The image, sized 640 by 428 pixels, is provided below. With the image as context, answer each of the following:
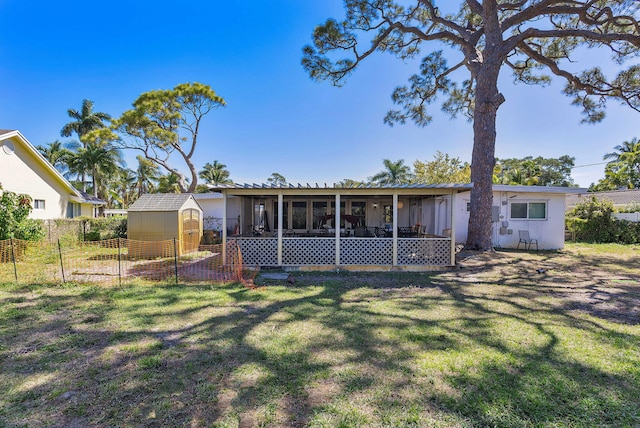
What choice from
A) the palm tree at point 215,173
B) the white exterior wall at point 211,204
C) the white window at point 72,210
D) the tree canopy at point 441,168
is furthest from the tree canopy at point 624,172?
the white window at point 72,210

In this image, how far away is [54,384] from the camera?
2869mm

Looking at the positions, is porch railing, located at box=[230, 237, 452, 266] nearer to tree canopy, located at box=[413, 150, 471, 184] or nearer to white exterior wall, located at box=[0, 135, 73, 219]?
white exterior wall, located at box=[0, 135, 73, 219]

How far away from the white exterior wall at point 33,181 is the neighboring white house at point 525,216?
2009 centimetres

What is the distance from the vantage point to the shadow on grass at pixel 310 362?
2.44 m

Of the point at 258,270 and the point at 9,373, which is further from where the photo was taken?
the point at 258,270

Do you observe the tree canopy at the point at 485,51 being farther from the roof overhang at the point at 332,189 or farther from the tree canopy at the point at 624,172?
the tree canopy at the point at 624,172

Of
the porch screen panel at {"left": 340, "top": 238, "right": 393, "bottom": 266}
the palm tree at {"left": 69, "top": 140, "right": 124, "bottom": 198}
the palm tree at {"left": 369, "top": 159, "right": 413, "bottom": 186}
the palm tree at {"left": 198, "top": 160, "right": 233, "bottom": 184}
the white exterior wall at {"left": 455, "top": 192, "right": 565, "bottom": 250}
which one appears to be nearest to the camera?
the porch screen panel at {"left": 340, "top": 238, "right": 393, "bottom": 266}

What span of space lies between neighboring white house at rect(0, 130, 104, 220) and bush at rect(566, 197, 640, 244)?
28.1 meters

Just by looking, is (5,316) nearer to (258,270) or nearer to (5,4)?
(258,270)

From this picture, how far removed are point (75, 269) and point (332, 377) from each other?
9.24m

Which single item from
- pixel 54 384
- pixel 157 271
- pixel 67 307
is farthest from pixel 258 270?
pixel 54 384

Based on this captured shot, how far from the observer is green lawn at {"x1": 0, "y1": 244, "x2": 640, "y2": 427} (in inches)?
96.5

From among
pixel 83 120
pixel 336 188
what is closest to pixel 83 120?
pixel 83 120

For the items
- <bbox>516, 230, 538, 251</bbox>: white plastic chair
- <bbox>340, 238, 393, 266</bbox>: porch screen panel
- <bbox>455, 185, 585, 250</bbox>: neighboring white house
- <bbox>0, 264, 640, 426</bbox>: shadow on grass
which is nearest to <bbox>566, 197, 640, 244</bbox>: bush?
<bbox>455, 185, 585, 250</bbox>: neighboring white house
